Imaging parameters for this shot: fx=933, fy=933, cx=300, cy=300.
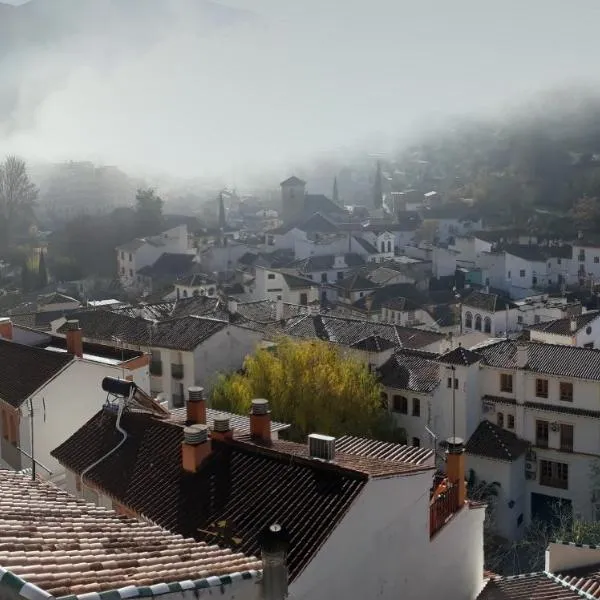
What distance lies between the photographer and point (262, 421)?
12.9m

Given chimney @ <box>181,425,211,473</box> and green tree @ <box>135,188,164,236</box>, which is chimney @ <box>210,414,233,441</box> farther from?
green tree @ <box>135,188,164,236</box>

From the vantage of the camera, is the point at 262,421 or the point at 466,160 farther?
the point at 466,160

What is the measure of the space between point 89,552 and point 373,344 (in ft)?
74.4

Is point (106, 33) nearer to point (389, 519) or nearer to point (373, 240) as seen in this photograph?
point (373, 240)

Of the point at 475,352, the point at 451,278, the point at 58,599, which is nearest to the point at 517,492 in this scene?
the point at 475,352

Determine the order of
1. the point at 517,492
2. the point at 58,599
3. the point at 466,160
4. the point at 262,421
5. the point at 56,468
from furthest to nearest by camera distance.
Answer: the point at 466,160 < the point at 517,492 < the point at 56,468 < the point at 262,421 < the point at 58,599

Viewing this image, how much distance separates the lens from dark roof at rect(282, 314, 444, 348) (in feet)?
104

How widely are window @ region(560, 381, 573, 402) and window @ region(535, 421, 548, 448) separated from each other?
0.88 metres

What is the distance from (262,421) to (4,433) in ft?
21.6

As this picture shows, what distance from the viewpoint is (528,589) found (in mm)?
12523

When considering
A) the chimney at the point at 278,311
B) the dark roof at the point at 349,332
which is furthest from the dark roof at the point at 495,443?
the chimney at the point at 278,311

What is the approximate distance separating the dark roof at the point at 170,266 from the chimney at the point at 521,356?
34.9 metres

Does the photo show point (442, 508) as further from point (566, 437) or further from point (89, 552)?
point (566, 437)

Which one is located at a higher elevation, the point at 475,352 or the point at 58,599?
the point at 58,599
